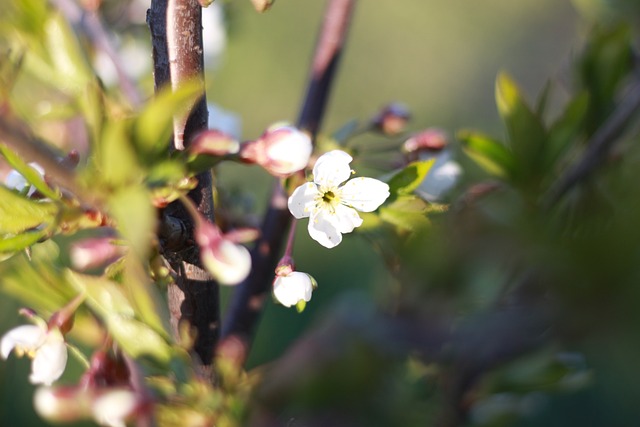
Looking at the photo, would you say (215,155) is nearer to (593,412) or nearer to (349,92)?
(593,412)

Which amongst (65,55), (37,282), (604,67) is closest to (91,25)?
(65,55)

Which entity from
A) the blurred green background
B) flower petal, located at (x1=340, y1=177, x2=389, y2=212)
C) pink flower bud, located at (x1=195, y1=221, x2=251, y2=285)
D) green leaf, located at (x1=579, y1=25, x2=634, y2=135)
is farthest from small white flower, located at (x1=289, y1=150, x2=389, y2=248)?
the blurred green background

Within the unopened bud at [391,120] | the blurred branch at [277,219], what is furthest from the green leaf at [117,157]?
the unopened bud at [391,120]

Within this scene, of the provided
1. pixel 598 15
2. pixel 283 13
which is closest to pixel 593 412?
pixel 598 15

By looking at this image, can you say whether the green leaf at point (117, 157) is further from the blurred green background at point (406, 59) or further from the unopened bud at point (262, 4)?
the blurred green background at point (406, 59)

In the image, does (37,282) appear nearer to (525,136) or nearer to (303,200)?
(303,200)
